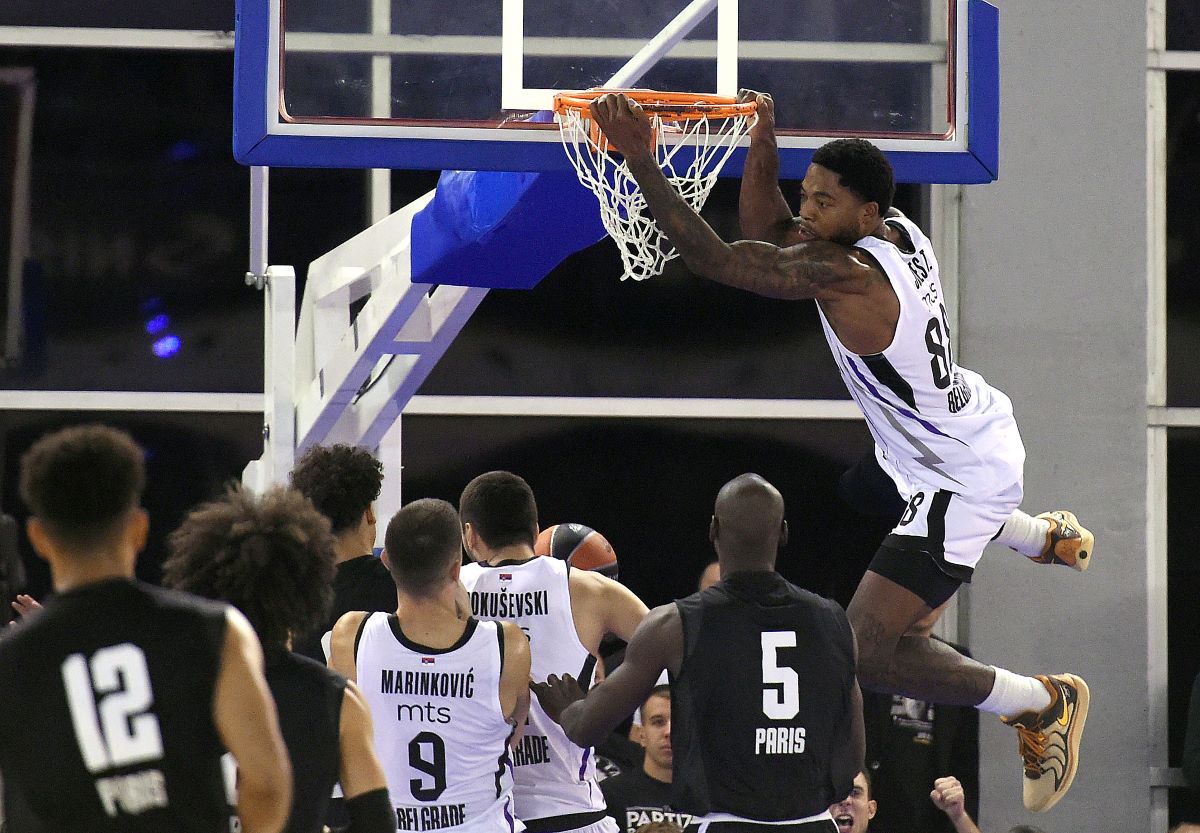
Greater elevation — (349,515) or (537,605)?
(349,515)

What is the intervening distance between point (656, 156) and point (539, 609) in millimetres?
1502

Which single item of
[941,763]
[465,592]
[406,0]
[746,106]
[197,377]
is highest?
[406,0]

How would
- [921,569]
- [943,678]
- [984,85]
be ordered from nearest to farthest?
[921,569] → [984,85] → [943,678]

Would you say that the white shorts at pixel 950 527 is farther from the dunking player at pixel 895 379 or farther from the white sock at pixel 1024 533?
the white sock at pixel 1024 533

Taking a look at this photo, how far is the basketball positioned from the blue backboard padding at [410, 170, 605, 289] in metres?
1.10

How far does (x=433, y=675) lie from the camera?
16.8 ft

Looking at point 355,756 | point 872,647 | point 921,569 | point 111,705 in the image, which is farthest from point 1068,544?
point 111,705

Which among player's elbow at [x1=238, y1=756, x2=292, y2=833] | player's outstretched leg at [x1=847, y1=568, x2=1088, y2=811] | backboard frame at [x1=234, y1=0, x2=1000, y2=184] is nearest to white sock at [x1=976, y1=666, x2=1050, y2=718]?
player's outstretched leg at [x1=847, y1=568, x2=1088, y2=811]

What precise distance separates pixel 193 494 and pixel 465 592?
15.6ft

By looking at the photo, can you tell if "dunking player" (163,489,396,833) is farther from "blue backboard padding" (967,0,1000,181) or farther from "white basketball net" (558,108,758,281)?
"blue backboard padding" (967,0,1000,181)

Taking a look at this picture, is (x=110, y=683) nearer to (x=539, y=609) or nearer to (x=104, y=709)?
(x=104, y=709)

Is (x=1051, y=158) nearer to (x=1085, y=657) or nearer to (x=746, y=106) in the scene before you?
(x=1085, y=657)

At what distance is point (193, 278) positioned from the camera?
9977mm

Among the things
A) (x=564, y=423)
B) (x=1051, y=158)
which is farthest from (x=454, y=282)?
(x=1051, y=158)
